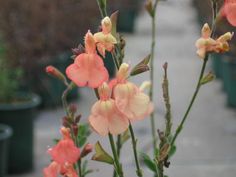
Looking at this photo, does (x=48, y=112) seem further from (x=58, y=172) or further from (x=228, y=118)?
(x=58, y=172)

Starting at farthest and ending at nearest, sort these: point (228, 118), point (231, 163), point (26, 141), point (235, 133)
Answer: point (228, 118), point (235, 133), point (231, 163), point (26, 141)

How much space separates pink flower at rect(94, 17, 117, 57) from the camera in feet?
4.17

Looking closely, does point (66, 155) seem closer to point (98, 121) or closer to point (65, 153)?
point (65, 153)

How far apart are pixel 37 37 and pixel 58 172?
7.46m

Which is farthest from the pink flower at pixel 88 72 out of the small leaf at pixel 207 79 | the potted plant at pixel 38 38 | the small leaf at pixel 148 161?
the potted plant at pixel 38 38

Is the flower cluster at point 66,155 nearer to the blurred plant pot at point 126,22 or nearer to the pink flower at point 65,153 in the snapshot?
the pink flower at point 65,153

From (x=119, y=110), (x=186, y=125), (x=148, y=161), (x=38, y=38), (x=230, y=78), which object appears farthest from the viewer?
(x=230, y=78)

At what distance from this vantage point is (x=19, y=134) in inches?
246

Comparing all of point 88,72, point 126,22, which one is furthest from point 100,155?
point 126,22

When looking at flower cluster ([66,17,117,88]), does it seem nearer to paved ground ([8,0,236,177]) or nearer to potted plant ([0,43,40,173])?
paved ground ([8,0,236,177])

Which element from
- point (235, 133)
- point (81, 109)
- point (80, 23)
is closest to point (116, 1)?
point (80, 23)

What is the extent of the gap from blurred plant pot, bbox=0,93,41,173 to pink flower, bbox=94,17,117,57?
16.5ft

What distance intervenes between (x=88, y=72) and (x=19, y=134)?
5118mm

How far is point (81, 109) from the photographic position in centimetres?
870
